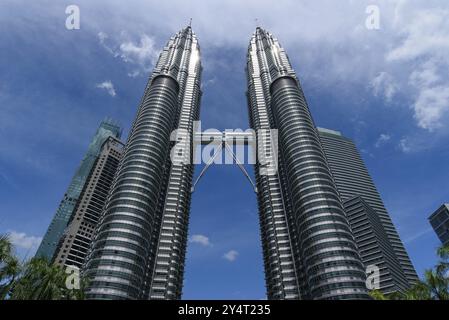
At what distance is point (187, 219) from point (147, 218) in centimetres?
4151

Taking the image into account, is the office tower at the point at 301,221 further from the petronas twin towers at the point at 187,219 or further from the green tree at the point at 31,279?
the green tree at the point at 31,279

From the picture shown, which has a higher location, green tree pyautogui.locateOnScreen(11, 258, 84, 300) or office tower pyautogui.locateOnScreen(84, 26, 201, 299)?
office tower pyautogui.locateOnScreen(84, 26, 201, 299)

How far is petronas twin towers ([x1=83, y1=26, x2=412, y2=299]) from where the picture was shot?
100m

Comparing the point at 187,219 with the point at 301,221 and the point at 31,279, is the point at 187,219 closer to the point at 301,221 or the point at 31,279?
the point at 301,221

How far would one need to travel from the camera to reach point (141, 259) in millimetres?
106375

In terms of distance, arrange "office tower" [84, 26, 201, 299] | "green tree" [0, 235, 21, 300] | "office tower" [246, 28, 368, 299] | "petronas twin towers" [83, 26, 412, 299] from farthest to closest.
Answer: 1. "office tower" [246, 28, 368, 299]
2. "petronas twin towers" [83, 26, 412, 299]
3. "office tower" [84, 26, 201, 299]
4. "green tree" [0, 235, 21, 300]

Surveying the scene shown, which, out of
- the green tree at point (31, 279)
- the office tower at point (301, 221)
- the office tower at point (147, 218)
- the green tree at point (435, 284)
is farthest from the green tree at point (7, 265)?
the office tower at point (301, 221)

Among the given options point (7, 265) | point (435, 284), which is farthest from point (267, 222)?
point (7, 265)

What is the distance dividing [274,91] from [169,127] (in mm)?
61233

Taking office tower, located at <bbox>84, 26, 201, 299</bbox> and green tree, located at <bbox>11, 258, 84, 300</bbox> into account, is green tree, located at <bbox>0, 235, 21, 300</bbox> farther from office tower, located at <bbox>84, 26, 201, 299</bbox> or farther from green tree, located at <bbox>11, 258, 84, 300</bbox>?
office tower, located at <bbox>84, 26, 201, 299</bbox>

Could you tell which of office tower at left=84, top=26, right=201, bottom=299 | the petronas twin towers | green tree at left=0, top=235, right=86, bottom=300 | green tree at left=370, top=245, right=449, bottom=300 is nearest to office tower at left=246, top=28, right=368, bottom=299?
the petronas twin towers

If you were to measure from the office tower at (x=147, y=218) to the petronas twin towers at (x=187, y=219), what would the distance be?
1.18 feet

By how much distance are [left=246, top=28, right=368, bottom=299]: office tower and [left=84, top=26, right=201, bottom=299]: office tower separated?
42.3 metres
